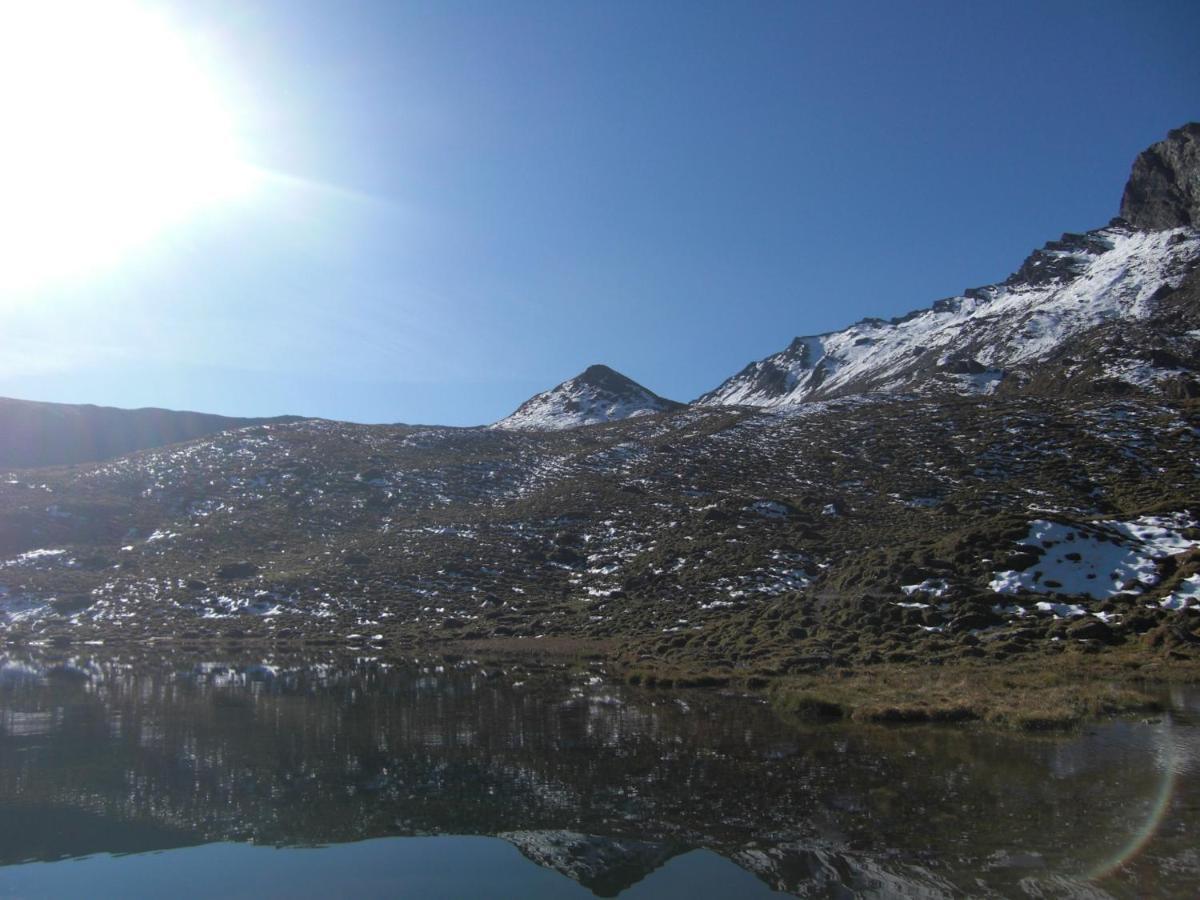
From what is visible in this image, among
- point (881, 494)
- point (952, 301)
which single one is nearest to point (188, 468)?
point (881, 494)

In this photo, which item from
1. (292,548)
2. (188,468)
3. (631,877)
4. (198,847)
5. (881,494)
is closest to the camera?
(631,877)

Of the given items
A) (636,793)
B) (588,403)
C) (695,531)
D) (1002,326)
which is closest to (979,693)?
(636,793)

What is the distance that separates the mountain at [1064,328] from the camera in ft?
338

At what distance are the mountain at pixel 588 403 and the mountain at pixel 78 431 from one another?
4063 cm

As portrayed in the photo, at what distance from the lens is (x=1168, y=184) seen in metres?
152

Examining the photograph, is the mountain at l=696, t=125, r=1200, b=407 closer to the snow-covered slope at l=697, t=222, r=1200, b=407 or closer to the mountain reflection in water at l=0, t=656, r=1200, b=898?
the snow-covered slope at l=697, t=222, r=1200, b=407

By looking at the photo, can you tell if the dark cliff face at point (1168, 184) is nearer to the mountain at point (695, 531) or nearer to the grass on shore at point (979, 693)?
the mountain at point (695, 531)

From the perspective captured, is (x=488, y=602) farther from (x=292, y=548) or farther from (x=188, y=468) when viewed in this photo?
(x=188, y=468)

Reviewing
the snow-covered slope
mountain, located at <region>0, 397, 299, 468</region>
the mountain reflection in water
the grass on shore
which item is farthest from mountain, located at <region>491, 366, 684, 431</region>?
the mountain reflection in water

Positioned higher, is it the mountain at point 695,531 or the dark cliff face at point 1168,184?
the dark cliff face at point 1168,184

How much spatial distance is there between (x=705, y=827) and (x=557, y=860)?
2305 mm

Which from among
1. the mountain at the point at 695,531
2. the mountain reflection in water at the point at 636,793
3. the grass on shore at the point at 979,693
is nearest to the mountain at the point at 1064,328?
the mountain at the point at 695,531

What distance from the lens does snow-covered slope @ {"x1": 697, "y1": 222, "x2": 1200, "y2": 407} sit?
120375 mm

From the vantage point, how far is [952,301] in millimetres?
195625
